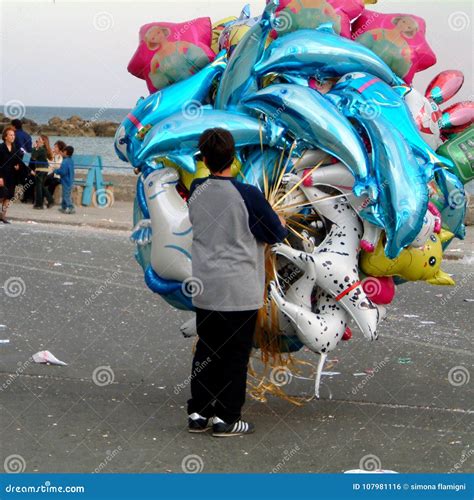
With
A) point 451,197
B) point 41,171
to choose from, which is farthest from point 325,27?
point 41,171

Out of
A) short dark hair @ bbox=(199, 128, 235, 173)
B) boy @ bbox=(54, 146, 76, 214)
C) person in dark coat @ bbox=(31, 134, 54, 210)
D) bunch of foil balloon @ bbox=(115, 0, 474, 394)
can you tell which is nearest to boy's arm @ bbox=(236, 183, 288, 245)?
short dark hair @ bbox=(199, 128, 235, 173)

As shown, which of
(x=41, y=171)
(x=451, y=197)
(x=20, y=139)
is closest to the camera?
(x=451, y=197)

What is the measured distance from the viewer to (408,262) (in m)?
5.67

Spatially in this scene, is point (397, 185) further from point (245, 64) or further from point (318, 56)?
point (245, 64)

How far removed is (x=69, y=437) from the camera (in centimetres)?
529

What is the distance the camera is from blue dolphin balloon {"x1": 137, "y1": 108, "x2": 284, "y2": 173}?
5.45m

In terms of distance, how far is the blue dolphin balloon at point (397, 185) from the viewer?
17.3 ft

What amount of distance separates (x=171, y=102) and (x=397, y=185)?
133 cm

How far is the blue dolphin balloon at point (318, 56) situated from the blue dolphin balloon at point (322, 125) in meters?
0.13

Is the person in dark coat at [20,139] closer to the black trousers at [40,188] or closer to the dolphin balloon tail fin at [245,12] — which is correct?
the black trousers at [40,188]

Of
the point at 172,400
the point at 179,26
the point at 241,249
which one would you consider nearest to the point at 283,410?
the point at 172,400

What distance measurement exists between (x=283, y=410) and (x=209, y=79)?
1.89 metres

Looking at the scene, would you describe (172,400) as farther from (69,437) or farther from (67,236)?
(67,236)

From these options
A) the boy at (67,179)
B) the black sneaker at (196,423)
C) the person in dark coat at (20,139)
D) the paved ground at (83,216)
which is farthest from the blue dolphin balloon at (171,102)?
the boy at (67,179)
